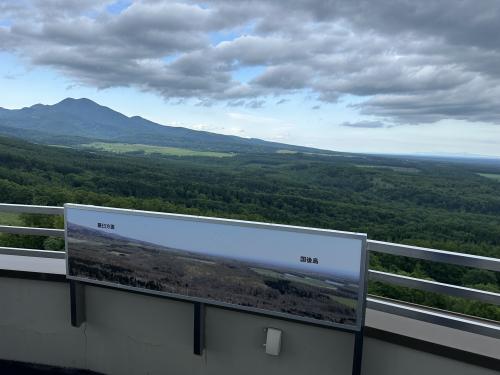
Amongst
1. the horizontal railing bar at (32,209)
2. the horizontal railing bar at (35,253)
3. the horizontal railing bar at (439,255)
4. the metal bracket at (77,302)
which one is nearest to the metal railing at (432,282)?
the horizontal railing bar at (439,255)

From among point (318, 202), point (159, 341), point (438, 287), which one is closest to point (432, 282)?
point (438, 287)

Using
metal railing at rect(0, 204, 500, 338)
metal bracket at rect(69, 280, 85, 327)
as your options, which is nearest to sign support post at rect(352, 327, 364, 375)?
metal railing at rect(0, 204, 500, 338)

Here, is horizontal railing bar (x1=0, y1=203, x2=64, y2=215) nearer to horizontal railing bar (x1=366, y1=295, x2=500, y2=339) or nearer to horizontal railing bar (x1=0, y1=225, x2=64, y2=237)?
horizontal railing bar (x1=0, y1=225, x2=64, y2=237)

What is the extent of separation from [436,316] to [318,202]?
4321cm

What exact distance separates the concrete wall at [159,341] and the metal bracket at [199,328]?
55 mm

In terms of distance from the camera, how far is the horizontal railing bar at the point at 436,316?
2.27m

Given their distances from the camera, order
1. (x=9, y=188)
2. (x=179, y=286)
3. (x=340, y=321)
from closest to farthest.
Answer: (x=340, y=321), (x=179, y=286), (x=9, y=188)

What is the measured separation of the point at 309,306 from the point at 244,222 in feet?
1.93

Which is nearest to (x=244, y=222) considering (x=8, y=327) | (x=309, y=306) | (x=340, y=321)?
(x=309, y=306)

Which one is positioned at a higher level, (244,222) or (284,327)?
(244,222)

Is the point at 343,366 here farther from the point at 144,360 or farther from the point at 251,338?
the point at 144,360

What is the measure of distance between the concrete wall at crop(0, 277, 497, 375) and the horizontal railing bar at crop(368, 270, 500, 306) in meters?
0.36

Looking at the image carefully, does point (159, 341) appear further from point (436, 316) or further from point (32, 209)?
point (436, 316)

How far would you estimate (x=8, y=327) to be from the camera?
3137 mm
